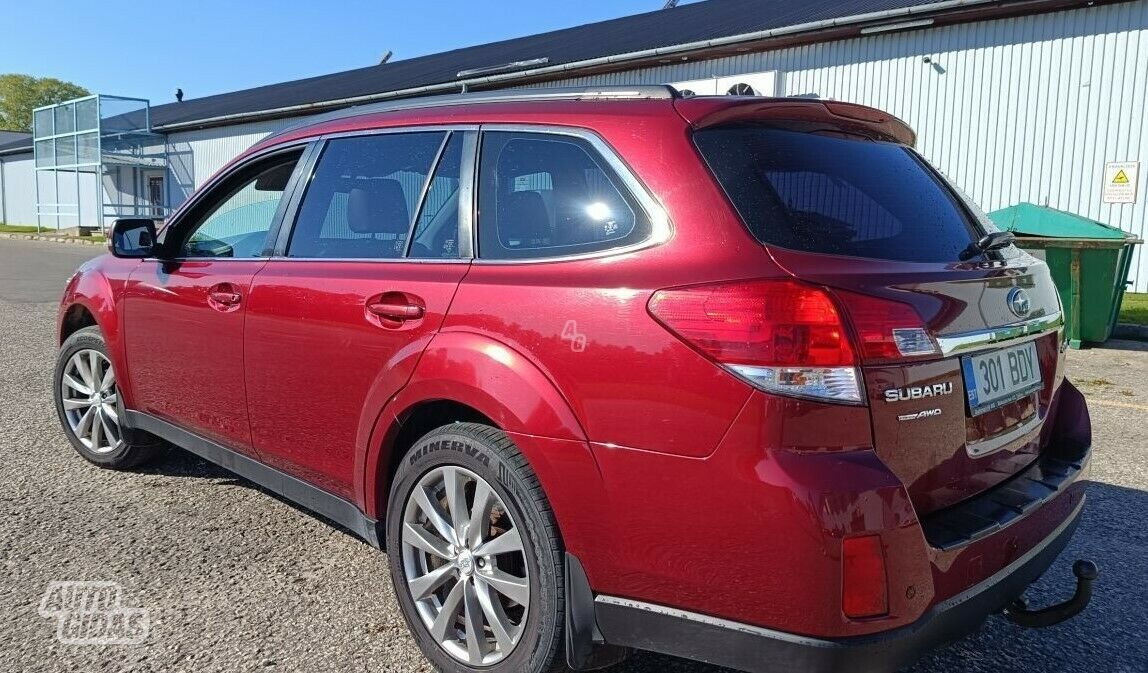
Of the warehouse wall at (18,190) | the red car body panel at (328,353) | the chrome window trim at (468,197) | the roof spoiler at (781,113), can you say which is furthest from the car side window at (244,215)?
the warehouse wall at (18,190)

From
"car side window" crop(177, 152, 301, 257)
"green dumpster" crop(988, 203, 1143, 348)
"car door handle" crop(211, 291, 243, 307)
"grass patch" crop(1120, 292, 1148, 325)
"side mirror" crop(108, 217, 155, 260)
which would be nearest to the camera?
"car door handle" crop(211, 291, 243, 307)

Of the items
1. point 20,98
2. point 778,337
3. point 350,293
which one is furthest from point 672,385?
point 20,98

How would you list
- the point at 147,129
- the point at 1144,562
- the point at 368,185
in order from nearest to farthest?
1. the point at 368,185
2. the point at 1144,562
3. the point at 147,129

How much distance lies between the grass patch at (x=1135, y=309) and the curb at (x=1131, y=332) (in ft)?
1.07

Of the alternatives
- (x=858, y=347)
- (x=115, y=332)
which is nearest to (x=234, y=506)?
(x=115, y=332)

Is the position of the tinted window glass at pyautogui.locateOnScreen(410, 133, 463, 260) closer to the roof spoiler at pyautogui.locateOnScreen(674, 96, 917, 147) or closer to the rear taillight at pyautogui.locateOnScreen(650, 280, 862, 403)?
the roof spoiler at pyautogui.locateOnScreen(674, 96, 917, 147)

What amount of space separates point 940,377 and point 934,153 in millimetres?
13176

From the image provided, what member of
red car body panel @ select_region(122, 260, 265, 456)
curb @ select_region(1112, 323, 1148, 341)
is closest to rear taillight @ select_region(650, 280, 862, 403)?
red car body panel @ select_region(122, 260, 265, 456)

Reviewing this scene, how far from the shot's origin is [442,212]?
271 cm

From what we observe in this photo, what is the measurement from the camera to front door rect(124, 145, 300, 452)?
10.9ft

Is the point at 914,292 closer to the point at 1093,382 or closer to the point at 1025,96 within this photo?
the point at 1093,382

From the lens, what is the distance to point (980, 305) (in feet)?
7.16

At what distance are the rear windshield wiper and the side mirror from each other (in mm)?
3319

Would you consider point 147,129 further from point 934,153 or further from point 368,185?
point 368,185
